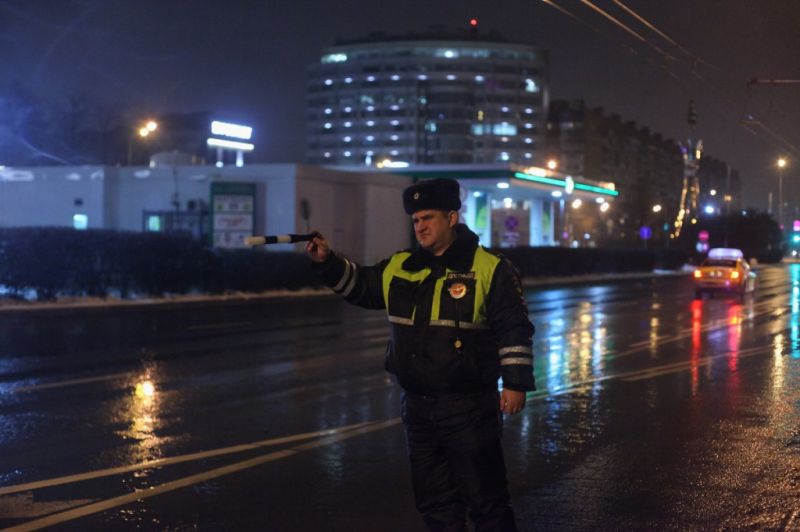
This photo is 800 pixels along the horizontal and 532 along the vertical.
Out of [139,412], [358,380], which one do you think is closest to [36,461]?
[139,412]

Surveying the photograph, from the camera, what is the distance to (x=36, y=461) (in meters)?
7.31

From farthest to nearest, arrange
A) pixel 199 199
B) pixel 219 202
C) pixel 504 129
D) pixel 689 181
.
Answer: pixel 504 129 < pixel 689 181 < pixel 199 199 < pixel 219 202

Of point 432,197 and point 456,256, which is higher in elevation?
point 432,197

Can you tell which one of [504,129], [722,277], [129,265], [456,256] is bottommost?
[722,277]

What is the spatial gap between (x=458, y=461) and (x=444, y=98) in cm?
15721

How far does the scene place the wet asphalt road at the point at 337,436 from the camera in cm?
608

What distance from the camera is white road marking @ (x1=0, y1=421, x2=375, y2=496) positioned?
6605 mm

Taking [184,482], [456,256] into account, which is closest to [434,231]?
[456,256]

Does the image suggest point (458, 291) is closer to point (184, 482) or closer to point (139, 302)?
point (184, 482)

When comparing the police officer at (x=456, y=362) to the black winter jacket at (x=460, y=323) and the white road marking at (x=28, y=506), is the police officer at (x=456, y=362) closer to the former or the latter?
the black winter jacket at (x=460, y=323)

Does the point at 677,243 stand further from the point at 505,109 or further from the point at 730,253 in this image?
the point at 505,109

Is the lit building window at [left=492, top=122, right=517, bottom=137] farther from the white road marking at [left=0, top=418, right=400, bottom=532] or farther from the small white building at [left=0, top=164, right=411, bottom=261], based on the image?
the white road marking at [left=0, top=418, right=400, bottom=532]

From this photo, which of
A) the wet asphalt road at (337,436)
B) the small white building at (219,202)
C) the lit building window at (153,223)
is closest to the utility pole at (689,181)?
the small white building at (219,202)

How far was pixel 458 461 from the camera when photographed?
13.9 feet
